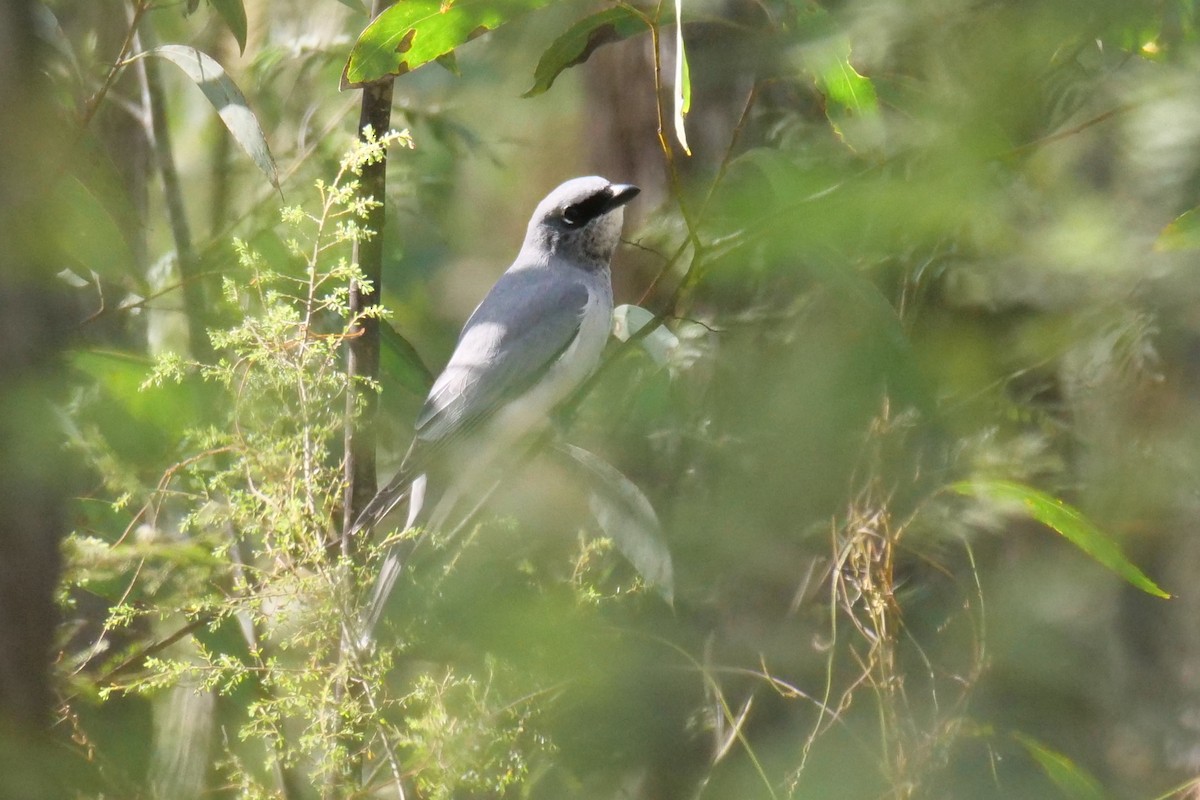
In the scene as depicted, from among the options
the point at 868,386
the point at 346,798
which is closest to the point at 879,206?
the point at 868,386

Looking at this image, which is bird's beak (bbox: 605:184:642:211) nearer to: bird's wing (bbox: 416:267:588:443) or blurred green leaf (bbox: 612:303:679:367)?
bird's wing (bbox: 416:267:588:443)

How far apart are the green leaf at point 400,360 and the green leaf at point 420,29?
60 cm

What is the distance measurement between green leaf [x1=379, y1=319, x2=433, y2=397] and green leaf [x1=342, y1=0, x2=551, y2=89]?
597mm

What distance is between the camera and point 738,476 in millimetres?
2262

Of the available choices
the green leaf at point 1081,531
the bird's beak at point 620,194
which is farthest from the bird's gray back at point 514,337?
the green leaf at point 1081,531

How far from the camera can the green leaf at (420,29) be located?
1.48 m

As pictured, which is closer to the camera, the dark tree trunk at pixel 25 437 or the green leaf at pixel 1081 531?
the dark tree trunk at pixel 25 437

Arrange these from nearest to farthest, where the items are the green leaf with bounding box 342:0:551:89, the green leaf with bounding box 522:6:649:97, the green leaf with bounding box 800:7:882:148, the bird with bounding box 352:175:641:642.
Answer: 1. the green leaf with bounding box 800:7:882:148
2. the green leaf with bounding box 342:0:551:89
3. the green leaf with bounding box 522:6:649:97
4. the bird with bounding box 352:175:641:642

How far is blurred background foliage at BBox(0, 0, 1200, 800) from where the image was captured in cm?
139

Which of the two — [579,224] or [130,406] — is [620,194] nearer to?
[579,224]

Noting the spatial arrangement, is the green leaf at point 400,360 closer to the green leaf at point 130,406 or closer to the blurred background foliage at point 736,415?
the blurred background foliage at point 736,415

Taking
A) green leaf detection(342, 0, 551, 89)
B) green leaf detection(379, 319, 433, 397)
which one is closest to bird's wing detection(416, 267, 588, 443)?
green leaf detection(379, 319, 433, 397)

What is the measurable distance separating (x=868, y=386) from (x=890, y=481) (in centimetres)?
54

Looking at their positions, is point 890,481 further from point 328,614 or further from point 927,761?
point 328,614
